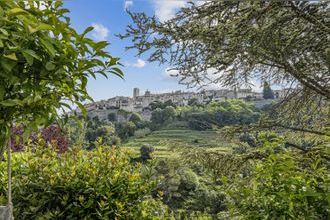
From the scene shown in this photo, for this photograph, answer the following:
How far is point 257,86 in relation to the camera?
3807 millimetres

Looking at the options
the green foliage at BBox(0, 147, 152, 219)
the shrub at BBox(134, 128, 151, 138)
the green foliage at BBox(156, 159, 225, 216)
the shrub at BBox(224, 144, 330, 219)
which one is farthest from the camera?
the shrub at BBox(134, 128, 151, 138)

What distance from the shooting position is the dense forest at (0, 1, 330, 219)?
1.01 m

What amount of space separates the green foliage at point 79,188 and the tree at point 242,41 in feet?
3.83

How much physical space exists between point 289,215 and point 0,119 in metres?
1.05

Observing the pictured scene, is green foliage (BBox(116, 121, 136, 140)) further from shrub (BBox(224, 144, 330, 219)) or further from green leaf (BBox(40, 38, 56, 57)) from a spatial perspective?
green leaf (BBox(40, 38, 56, 57))

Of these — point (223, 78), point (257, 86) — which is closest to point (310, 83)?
point (257, 86)

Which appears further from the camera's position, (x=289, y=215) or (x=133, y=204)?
(x=133, y=204)

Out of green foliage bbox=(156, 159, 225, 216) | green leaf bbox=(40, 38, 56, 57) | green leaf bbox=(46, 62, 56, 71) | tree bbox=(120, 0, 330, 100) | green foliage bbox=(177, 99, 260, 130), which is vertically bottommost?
green foliage bbox=(156, 159, 225, 216)

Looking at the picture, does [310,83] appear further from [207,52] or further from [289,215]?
[289,215]

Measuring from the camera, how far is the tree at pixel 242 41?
2.53 metres

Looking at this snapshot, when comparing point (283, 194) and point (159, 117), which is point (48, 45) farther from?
point (159, 117)

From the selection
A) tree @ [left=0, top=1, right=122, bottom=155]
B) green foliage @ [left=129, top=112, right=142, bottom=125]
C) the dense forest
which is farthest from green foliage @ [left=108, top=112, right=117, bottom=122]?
tree @ [left=0, top=1, right=122, bottom=155]

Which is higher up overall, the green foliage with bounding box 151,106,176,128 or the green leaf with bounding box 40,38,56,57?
the green leaf with bounding box 40,38,56,57

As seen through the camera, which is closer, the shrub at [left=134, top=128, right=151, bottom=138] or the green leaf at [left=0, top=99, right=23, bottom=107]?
the green leaf at [left=0, top=99, right=23, bottom=107]
